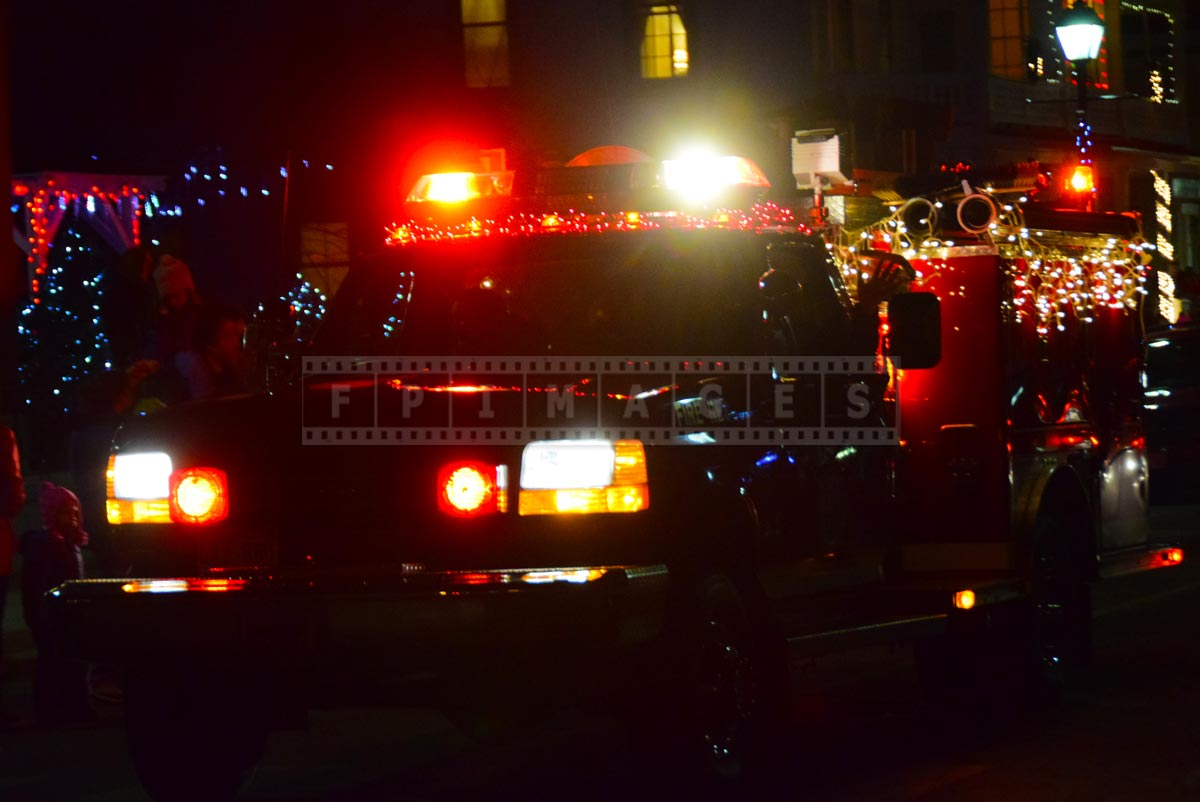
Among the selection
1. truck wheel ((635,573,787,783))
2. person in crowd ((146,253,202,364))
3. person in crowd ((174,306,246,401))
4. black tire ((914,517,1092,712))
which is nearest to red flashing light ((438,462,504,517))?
truck wheel ((635,573,787,783))

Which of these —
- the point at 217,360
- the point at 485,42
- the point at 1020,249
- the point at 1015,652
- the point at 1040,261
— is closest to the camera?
the point at 1015,652

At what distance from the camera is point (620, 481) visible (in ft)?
20.6

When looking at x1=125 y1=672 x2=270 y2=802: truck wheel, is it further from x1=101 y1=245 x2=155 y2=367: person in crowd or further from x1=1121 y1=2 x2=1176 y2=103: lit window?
x1=1121 y1=2 x2=1176 y2=103: lit window

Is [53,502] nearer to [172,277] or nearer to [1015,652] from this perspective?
[172,277]

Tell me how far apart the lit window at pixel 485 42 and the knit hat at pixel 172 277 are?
42.0ft

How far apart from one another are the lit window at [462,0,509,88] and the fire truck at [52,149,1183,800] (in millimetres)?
17711

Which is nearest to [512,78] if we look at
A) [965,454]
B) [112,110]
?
[112,110]

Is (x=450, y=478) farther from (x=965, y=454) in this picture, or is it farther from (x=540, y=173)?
(x=965, y=454)

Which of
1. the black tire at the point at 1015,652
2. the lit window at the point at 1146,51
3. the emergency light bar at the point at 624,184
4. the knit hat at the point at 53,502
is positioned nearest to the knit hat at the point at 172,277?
the knit hat at the point at 53,502

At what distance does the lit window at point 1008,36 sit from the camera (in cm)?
3103

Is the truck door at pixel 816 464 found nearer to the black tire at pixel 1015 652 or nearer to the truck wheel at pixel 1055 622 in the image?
the black tire at pixel 1015 652

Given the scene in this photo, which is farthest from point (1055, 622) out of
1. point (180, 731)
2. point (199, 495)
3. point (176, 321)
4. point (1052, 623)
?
point (176, 321)

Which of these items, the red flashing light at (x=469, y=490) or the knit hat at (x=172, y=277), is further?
the knit hat at (x=172, y=277)

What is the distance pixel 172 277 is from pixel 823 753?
6546mm
